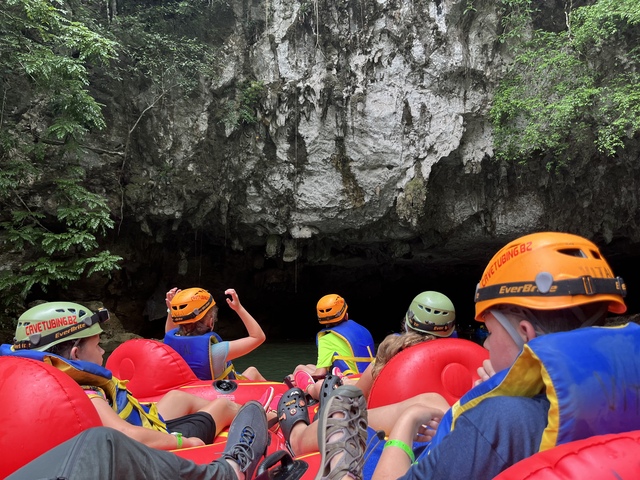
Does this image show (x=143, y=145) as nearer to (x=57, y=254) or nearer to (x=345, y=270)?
(x=57, y=254)

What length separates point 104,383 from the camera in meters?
1.96

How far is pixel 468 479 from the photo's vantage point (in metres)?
0.87

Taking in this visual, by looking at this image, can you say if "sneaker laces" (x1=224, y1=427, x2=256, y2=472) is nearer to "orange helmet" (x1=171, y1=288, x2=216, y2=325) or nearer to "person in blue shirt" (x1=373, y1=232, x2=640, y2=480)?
"person in blue shirt" (x1=373, y1=232, x2=640, y2=480)

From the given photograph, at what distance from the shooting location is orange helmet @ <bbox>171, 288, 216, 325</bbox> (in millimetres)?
3504

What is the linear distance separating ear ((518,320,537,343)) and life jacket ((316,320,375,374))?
9.40 feet

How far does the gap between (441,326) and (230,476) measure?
1499 mm

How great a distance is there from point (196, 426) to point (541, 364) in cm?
225

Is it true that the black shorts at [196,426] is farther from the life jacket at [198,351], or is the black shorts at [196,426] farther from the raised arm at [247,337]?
the life jacket at [198,351]

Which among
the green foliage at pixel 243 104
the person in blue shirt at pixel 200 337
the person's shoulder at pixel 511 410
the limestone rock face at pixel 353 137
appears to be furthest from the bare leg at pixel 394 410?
the green foliage at pixel 243 104

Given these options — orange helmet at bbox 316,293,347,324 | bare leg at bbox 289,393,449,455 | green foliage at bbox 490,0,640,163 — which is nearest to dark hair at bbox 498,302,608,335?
bare leg at bbox 289,393,449,455

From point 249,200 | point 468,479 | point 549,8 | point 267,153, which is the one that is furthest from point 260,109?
point 468,479

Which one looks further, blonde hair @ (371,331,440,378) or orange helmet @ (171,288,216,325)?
orange helmet @ (171,288,216,325)

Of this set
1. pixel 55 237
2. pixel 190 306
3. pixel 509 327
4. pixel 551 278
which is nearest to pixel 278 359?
pixel 55 237

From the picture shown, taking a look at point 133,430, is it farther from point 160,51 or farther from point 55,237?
point 160,51
